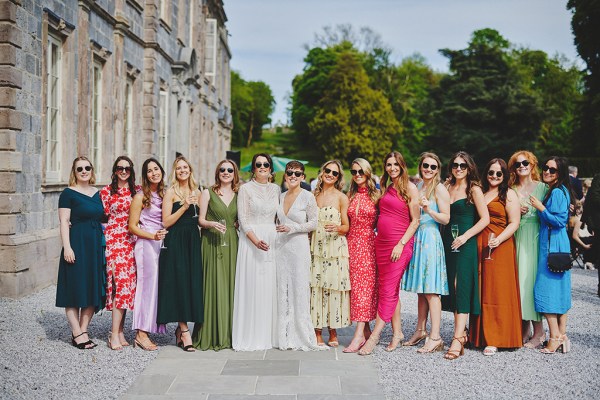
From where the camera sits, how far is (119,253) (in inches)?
284

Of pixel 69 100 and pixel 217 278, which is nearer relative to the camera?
pixel 217 278

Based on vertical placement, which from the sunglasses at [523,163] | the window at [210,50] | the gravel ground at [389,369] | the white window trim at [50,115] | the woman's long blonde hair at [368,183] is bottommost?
the gravel ground at [389,369]

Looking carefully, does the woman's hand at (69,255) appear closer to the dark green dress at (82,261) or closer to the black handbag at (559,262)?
the dark green dress at (82,261)

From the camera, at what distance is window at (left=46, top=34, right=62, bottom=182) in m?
11.5

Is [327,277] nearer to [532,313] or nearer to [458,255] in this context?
[458,255]

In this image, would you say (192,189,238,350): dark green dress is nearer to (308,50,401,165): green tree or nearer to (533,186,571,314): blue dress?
(533,186,571,314): blue dress

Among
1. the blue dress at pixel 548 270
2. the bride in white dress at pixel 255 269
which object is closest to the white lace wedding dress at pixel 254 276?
the bride in white dress at pixel 255 269

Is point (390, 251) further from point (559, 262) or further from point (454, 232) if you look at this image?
A: point (559, 262)

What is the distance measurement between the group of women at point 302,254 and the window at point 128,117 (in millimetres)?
10246

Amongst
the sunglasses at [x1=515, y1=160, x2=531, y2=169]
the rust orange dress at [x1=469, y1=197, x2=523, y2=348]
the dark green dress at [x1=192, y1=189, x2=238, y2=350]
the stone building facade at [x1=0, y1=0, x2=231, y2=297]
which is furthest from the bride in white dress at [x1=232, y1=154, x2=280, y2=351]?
the stone building facade at [x1=0, y1=0, x2=231, y2=297]

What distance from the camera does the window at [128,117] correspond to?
17172mm

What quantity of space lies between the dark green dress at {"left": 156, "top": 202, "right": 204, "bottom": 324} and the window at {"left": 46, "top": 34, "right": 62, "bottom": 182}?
524 centimetres

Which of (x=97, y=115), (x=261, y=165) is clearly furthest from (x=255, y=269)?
(x=97, y=115)

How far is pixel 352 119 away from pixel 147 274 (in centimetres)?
5851
